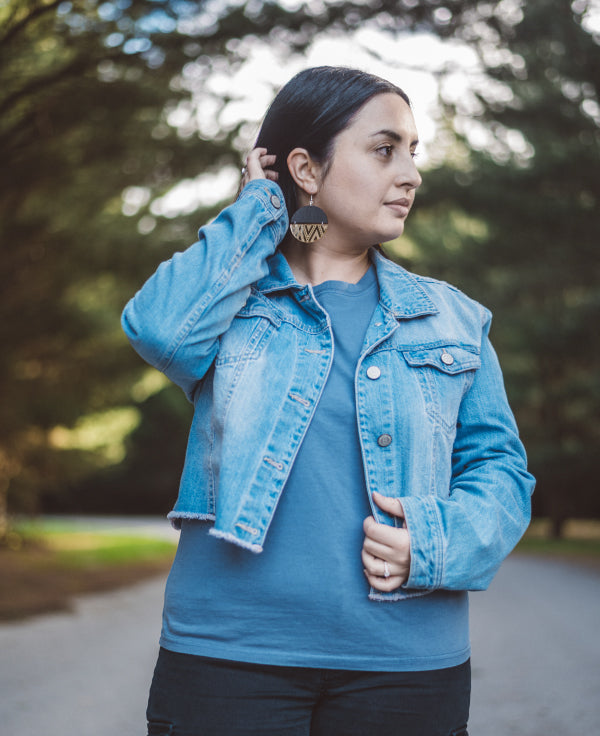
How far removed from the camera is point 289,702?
1652mm

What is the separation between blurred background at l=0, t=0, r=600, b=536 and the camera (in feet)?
21.6

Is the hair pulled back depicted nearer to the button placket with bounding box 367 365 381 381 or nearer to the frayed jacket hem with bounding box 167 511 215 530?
the button placket with bounding box 367 365 381 381

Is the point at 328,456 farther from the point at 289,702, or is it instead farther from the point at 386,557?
the point at 289,702

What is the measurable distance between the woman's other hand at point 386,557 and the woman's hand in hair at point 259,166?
85 centimetres

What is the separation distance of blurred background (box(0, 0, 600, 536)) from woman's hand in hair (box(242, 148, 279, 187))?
1.48 ft

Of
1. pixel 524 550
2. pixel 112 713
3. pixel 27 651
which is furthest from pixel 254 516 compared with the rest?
pixel 524 550

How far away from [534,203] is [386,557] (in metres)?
10.8

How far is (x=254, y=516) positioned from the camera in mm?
1687

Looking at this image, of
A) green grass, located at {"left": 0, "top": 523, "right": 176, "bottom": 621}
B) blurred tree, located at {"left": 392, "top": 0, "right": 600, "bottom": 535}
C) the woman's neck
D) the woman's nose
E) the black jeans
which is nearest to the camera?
the black jeans

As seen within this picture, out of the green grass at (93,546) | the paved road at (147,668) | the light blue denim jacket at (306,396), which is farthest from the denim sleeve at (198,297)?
the green grass at (93,546)

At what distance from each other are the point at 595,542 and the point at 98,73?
61.5 feet

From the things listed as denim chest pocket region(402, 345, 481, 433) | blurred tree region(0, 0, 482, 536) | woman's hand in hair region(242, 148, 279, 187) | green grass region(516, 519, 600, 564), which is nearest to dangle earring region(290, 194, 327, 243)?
woman's hand in hair region(242, 148, 279, 187)

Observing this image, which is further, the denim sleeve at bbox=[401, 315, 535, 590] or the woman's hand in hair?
the woman's hand in hair

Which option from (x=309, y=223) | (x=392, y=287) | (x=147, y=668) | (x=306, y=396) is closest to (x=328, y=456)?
(x=306, y=396)
